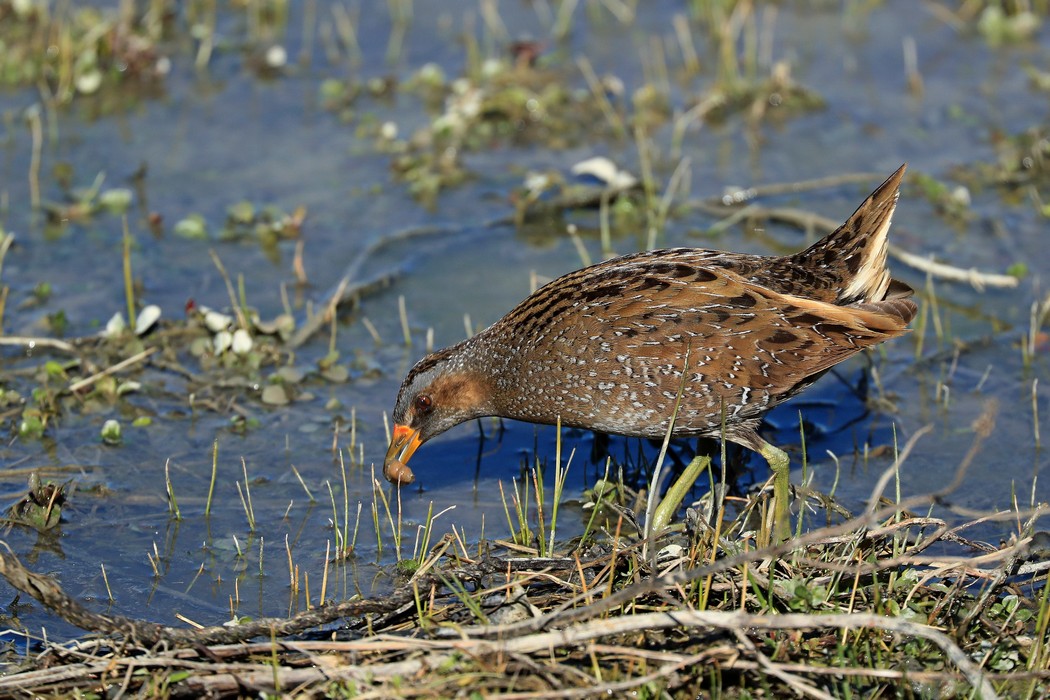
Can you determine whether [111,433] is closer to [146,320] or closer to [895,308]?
[146,320]

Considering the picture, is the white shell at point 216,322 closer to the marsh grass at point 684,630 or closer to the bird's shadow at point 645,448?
the bird's shadow at point 645,448

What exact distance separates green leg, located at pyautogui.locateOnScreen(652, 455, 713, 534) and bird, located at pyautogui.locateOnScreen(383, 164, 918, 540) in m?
0.28

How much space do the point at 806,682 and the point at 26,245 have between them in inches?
234

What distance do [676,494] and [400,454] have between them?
4.15 feet

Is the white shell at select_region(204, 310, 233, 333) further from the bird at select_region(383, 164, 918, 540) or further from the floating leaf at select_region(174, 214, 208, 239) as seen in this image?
the bird at select_region(383, 164, 918, 540)

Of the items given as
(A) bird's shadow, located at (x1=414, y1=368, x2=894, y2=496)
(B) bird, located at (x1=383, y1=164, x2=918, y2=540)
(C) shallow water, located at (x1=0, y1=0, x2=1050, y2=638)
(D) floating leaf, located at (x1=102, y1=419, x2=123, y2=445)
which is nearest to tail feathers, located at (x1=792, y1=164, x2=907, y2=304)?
(B) bird, located at (x1=383, y1=164, x2=918, y2=540)

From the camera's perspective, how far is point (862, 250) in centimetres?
A: 578

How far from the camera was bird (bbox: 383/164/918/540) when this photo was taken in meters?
5.50

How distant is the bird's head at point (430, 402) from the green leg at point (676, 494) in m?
0.91

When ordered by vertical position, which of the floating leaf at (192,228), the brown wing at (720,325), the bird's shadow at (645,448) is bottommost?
the bird's shadow at (645,448)

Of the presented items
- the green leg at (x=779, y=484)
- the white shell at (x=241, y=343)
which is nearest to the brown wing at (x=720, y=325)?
the green leg at (x=779, y=484)

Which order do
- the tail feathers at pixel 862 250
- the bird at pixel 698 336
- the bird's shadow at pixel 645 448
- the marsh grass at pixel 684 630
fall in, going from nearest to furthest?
the marsh grass at pixel 684 630
the bird at pixel 698 336
the tail feathers at pixel 862 250
the bird's shadow at pixel 645 448

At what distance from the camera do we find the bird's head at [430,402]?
601 centimetres

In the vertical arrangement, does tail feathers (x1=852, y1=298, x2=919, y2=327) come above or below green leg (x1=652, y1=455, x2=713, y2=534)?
above
